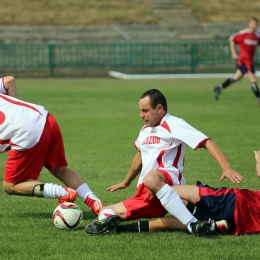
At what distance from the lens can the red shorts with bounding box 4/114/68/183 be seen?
7488 millimetres

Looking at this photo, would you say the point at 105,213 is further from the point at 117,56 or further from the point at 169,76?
the point at 117,56

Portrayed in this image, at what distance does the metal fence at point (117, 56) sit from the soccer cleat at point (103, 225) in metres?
27.8

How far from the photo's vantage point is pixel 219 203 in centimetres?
673

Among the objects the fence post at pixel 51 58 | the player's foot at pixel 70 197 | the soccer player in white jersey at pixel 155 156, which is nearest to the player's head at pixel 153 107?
the soccer player in white jersey at pixel 155 156

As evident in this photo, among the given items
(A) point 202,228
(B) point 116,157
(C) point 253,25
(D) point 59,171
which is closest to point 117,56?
(C) point 253,25

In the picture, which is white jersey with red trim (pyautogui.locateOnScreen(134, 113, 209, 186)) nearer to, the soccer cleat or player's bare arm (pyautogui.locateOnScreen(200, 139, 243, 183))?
player's bare arm (pyautogui.locateOnScreen(200, 139, 243, 183))

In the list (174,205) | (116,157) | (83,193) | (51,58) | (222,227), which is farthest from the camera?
(51,58)

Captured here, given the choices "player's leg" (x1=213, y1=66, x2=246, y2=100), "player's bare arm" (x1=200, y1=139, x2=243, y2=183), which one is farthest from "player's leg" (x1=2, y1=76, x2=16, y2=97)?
"player's leg" (x1=213, y1=66, x2=246, y2=100)

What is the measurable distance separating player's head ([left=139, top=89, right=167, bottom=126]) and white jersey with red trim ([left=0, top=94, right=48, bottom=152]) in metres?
1.16

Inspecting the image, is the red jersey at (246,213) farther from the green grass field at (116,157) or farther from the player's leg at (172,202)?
the player's leg at (172,202)

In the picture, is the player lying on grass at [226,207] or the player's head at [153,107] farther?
the player's head at [153,107]

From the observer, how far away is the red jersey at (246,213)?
6.68 m

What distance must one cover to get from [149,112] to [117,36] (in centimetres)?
3166

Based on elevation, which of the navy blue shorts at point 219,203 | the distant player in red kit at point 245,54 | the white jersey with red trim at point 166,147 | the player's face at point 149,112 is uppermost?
the player's face at point 149,112
